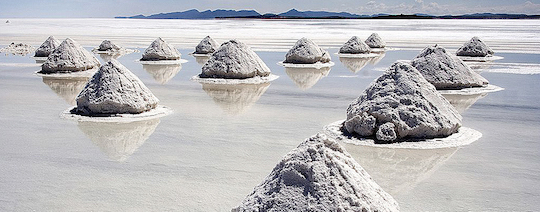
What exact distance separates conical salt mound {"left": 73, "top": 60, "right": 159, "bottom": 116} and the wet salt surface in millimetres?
423

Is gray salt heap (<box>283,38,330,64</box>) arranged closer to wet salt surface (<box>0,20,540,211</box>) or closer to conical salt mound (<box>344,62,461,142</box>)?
wet salt surface (<box>0,20,540,211</box>)

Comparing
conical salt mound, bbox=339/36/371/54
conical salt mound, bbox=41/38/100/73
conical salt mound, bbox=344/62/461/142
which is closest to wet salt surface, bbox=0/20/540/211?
conical salt mound, bbox=344/62/461/142

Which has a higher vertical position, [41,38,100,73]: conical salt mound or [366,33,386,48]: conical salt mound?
[41,38,100,73]: conical salt mound

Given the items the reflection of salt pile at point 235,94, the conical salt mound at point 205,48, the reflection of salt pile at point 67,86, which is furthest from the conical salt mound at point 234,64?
the conical salt mound at point 205,48

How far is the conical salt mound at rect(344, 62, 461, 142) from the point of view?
21.2 ft

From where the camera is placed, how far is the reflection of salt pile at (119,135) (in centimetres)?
620

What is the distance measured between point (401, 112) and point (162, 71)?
935 centimetres

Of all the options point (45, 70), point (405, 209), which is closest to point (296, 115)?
point (405, 209)

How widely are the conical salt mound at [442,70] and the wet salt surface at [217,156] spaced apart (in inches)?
27.9

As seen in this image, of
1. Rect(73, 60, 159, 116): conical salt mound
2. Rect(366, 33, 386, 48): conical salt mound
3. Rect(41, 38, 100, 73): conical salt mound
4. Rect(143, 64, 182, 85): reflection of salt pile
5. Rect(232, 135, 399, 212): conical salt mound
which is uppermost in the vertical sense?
Rect(232, 135, 399, 212): conical salt mound

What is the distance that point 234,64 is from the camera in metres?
12.2

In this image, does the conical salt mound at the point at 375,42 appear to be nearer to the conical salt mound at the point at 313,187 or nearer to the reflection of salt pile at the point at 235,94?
the reflection of salt pile at the point at 235,94

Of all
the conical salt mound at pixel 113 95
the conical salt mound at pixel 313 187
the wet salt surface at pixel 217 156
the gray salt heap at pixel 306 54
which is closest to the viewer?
the conical salt mound at pixel 313 187

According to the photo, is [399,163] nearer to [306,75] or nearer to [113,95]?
[113,95]
